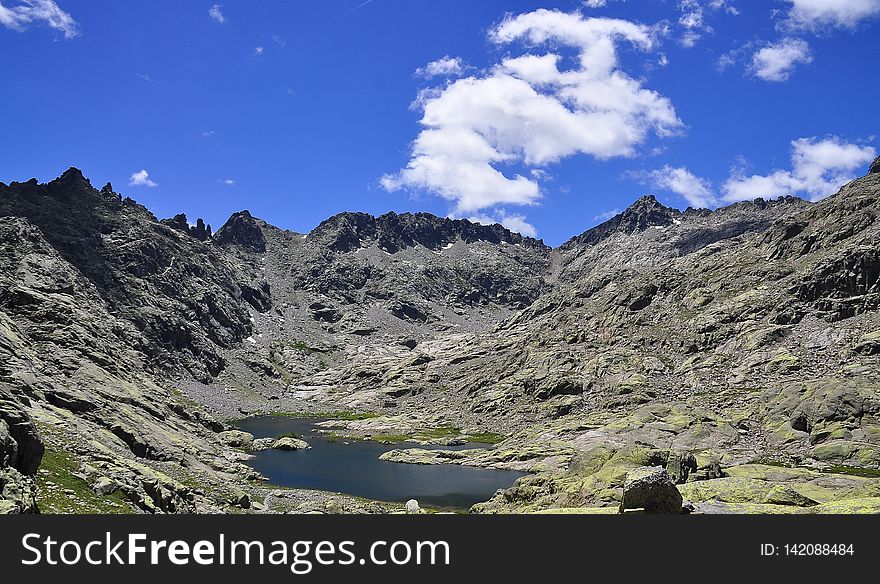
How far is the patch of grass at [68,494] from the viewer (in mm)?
34125

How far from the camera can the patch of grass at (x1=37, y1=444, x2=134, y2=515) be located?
34.1 m

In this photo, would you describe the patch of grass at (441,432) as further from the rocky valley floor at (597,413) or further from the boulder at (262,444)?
the boulder at (262,444)

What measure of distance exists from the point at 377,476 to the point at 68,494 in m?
75.7

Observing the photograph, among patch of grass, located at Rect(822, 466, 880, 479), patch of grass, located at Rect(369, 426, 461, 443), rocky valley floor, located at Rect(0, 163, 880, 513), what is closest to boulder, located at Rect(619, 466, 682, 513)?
rocky valley floor, located at Rect(0, 163, 880, 513)

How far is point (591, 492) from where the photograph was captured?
59.0 metres

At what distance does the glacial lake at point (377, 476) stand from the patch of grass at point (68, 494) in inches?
2089

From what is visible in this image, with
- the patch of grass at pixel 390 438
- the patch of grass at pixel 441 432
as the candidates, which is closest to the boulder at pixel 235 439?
the patch of grass at pixel 390 438

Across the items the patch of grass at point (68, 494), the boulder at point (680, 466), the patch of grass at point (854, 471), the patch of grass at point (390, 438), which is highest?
Result: the patch of grass at point (390, 438)

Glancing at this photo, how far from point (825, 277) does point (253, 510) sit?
544 feet

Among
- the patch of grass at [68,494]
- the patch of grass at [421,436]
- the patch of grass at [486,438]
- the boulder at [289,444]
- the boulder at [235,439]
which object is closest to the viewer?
the patch of grass at [68,494]

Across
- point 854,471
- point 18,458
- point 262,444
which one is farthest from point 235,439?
point 854,471

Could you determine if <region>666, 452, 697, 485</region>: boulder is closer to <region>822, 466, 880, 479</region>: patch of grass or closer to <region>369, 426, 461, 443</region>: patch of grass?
<region>822, 466, 880, 479</region>: patch of grass

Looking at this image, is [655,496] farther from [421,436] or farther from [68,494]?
[421,436]

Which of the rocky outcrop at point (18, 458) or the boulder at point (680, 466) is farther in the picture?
the boulder at point (680, 466)
